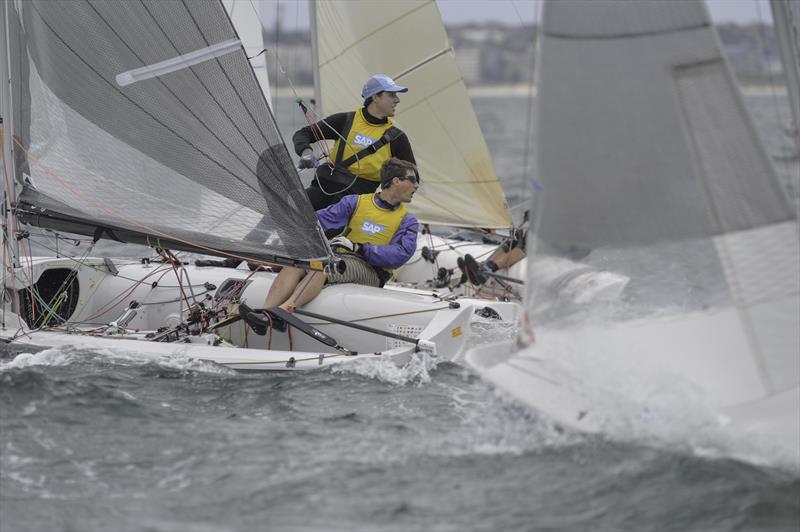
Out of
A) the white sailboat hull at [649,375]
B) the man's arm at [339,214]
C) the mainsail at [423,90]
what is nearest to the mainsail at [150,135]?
the man's arm at [339,214]

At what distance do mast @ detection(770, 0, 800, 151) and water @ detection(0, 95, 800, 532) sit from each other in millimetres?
1367

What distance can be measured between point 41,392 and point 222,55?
1.76 meters

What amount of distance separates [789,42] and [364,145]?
2710mm

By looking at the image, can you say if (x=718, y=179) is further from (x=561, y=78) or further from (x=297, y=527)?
(x=297, y=527)

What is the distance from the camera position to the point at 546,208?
412cm

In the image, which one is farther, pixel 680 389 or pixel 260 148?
pixel 260 148

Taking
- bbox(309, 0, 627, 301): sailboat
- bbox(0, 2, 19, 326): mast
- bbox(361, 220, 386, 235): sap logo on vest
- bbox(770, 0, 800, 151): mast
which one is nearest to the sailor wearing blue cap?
bbox(361, 220, 386, 235): sap logo on vest

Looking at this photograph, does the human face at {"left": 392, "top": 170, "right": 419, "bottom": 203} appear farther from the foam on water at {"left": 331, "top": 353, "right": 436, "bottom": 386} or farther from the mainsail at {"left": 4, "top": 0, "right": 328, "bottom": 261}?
the foam on water at {"left": 331, "top": 353, "right": 436, "bottom": 386}

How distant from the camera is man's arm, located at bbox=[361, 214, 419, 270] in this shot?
19.9ft

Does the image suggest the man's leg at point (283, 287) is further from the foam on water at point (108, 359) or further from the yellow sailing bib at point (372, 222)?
the foam on water at point (108, 359)

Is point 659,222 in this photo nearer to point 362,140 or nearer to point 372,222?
point 372,222

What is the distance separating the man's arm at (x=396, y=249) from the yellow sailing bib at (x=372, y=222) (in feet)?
0.13

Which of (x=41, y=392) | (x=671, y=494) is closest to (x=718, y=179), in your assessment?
(x=671, y=494)

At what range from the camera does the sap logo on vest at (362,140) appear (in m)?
6.69
